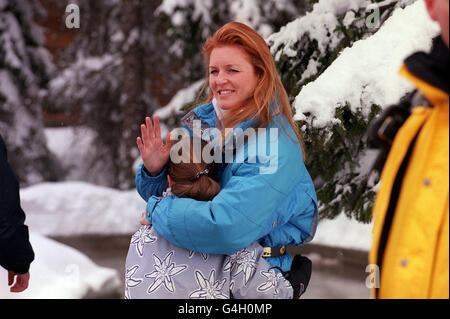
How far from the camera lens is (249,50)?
2322 mm

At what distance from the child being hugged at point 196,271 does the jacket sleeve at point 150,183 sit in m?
0.27

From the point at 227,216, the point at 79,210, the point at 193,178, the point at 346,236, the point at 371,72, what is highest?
the point at 371,72

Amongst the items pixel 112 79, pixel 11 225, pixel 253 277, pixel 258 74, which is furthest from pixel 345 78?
pixel 112 79

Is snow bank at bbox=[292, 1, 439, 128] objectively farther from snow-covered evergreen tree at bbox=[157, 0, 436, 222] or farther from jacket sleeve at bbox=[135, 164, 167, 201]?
jacket sleeve at bbox=[135, 164, 167, 201]

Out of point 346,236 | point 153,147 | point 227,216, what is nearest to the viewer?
point 227,216

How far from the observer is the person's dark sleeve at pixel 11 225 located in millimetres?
2744

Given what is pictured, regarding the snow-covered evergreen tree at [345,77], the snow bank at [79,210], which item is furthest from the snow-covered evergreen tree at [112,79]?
the snow-covered evergreen tree at [345,77]

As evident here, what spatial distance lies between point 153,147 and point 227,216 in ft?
1.88

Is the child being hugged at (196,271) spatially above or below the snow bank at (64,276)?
above

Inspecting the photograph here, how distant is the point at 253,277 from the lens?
2084mm

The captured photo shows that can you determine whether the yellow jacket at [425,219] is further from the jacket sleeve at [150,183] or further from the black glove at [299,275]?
the jacket sleeve at [150,183]

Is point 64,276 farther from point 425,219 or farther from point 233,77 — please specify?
point 425,219
